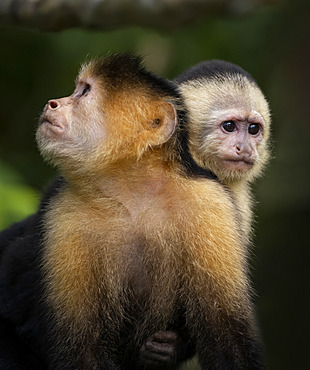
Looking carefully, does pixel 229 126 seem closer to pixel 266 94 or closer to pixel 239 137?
pixel 239 137

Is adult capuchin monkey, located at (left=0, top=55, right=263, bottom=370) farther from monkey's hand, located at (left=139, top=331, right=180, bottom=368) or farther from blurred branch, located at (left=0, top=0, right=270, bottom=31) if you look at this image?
blurred branch, located at (left=0, top=0, right=270, bottom=31)

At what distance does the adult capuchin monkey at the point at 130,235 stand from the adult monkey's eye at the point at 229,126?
38.4 inches

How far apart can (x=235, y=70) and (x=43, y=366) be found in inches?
78.4

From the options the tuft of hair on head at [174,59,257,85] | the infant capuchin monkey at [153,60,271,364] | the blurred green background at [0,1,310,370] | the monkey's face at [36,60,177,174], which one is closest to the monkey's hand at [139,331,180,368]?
the monkey's face at [36,60,177,174]

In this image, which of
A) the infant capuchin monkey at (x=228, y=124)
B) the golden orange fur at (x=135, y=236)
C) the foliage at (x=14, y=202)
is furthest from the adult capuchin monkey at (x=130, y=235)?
the foliage at (x=14, y=202)

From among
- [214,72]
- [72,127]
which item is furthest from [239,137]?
[72,127]

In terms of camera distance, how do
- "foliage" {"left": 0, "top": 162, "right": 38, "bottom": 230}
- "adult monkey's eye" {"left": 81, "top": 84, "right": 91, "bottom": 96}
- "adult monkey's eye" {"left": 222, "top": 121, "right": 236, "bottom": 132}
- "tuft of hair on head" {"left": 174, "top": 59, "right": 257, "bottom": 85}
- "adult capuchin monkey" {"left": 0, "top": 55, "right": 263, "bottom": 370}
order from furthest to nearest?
"foliage" {"left": 0, "top": 162, "right": 38, "bottom": 230} < "tuft of hair on head" {"left": 174, "top": 59, "right": 257, "bottom": 85} < "adult monkey's eye" {"left": 222, "top": 121, "right": 236, "bottom": 132} < "adult monkey's eye" {"left": 81, "top": 84, "right": 91, "bottom": 96} < "adult capuchin monkey" {"left": 0, "top": 55, "right": 263, "bottom": 370}

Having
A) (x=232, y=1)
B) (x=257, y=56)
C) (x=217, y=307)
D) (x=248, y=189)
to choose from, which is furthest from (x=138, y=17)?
(x=257, y=56)

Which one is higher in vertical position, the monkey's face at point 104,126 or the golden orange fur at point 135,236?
the monkey's face at point 104,126

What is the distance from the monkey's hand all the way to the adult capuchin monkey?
0.03 metres

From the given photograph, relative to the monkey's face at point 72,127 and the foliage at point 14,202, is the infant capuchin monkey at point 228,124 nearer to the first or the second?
the monkey's face at point 72,127

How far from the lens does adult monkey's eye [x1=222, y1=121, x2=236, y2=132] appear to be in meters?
4.59

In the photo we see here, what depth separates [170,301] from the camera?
140 inches

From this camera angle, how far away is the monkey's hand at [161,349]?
3523 mm
